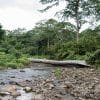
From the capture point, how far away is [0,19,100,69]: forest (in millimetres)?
22969

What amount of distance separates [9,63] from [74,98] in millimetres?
12349

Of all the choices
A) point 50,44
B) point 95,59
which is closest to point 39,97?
point 95,59

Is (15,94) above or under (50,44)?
under

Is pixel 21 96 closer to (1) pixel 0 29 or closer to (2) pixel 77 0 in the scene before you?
(2) pixel 77 0

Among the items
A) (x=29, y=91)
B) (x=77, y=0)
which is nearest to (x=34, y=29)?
(x=77, y=0)

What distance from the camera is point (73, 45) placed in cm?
2562

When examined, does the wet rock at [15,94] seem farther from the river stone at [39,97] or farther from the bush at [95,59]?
the bush at [95,59]

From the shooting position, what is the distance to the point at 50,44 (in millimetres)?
39938

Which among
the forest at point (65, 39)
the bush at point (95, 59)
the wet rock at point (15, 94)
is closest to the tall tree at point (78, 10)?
the forest at point (65, 39)

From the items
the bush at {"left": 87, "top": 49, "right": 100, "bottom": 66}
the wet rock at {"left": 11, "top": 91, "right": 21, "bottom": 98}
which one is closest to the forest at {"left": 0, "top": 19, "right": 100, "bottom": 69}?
the bush at {"left": 87, "top": 49, "right": 100, "bottom": 66}

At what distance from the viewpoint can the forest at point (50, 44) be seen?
75.4ft

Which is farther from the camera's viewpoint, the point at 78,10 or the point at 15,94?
the point at 78,10

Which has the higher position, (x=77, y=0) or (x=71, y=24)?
(x=77, y=0)

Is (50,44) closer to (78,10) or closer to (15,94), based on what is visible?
(78,10)
